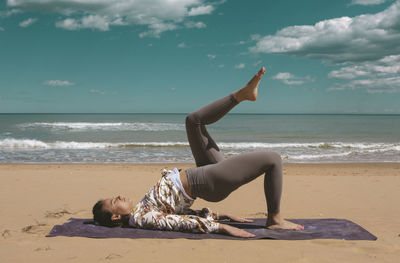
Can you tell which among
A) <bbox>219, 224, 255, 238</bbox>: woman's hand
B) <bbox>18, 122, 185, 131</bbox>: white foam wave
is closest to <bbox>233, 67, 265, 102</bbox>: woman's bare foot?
<bbox>219, 224, 255, 238</bbox>: woman's hand

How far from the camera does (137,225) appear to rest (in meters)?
3.93

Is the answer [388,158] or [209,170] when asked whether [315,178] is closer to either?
[209,170]

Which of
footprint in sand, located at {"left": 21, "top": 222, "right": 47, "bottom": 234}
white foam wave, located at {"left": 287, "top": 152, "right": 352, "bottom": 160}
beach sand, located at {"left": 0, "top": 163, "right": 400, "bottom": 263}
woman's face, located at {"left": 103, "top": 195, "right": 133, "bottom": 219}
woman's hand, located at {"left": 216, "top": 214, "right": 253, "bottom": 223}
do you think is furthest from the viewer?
white foam wave, located at {"left": 287, "top": 152, "right": 352, "bottom": 160}

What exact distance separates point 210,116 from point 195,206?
2.81 meters

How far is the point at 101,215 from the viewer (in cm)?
396

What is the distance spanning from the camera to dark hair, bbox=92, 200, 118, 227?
155 inches

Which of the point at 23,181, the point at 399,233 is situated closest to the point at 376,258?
the point at 399,233

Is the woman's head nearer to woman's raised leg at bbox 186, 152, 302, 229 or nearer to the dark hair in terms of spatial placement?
the dark hair

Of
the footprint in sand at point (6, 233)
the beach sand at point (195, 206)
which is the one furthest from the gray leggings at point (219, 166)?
the footprint in sand at point (6, 233)

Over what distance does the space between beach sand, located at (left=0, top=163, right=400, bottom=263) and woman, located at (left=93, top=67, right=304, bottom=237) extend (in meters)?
0.23

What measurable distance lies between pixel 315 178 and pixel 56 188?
6124 millimetres

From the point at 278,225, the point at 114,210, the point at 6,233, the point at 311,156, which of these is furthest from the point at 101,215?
the point at 311,156

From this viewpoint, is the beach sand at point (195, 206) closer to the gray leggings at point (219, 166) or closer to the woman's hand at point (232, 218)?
the gray leggings at point (219, 166)

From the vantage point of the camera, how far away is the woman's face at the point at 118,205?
12.7 feet
